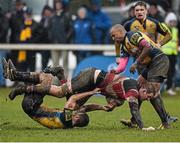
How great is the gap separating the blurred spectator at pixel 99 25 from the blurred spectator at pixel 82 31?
0.25m

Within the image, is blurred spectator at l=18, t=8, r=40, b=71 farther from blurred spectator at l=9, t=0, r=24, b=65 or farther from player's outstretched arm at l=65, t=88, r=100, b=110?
player's outstretched arm at l=65, t=88, r=100, b=110

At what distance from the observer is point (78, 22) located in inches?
963

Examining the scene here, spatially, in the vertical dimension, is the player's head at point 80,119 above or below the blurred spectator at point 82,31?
below

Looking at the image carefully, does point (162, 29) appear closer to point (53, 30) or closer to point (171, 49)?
point (171, 49)

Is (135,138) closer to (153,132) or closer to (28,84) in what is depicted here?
(153,132)

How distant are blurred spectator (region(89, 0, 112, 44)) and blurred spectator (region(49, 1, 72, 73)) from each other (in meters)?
0.77

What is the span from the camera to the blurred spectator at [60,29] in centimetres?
2430

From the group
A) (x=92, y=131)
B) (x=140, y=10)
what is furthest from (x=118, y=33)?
(x=92, y=131)

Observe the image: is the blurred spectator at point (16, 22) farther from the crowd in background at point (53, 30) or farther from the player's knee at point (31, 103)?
the player's knee at point (31, 103)

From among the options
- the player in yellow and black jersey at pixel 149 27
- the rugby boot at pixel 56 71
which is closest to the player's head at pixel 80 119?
the rugby boot at pixel 56 71

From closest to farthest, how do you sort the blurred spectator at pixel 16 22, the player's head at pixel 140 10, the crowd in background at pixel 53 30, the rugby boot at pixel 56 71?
the rugby boot at pixel 56 71
the player's head at pixel 140 10
the crowd in background at pixel 53 30
the blurred spectator at pixel 16 22

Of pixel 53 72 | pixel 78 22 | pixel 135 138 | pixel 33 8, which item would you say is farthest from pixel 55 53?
pixel 135 138

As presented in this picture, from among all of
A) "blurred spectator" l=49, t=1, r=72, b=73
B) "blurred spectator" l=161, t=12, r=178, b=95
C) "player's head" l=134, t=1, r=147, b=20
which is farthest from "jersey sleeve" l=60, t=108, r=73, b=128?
"blurred spectator" l=49, t=1, r=72, b=73

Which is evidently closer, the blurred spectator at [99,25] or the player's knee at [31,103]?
the player's knee at [31,103]
